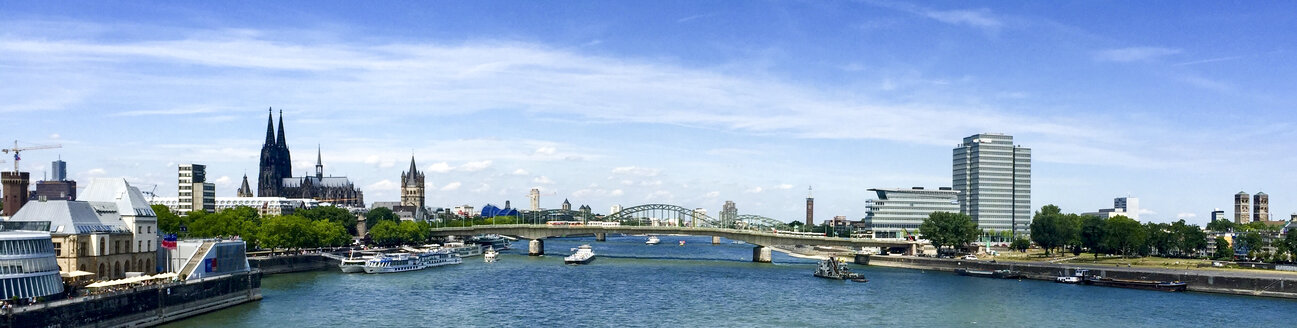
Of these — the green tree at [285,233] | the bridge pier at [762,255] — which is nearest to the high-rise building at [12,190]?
the green tree at [285,233]

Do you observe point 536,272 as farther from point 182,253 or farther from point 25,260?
point 25,260

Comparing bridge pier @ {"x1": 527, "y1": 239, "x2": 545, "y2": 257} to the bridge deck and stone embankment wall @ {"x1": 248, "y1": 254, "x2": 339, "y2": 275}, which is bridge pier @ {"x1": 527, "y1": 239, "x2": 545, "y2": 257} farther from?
stone embankment wall @ {"x1": 248, "y1": 254, "x2": 339, "y2": 275}

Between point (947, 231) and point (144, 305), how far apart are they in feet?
375

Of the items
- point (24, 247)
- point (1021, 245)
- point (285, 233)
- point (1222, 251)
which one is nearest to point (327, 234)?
point (285, 233)

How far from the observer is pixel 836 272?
372 ft

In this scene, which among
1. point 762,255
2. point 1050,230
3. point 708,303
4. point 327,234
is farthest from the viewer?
point 762,255

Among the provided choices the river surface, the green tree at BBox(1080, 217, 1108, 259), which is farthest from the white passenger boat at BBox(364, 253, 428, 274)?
the green tree at BBox(1080, 217, 1108, 259)

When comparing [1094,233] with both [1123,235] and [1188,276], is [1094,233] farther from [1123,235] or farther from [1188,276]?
[1188,276]

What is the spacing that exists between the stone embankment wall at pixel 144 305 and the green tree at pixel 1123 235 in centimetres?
10574

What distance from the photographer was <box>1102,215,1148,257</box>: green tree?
134500 millimetres

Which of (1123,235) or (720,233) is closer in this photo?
(1123,235)

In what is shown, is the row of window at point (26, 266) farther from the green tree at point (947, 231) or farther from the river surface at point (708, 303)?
the green tree at point (947, 231)

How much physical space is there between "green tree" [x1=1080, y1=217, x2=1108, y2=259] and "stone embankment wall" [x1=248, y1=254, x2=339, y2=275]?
95.3m

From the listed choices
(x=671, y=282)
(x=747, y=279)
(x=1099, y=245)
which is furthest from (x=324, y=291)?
(x=1099, y=245)
